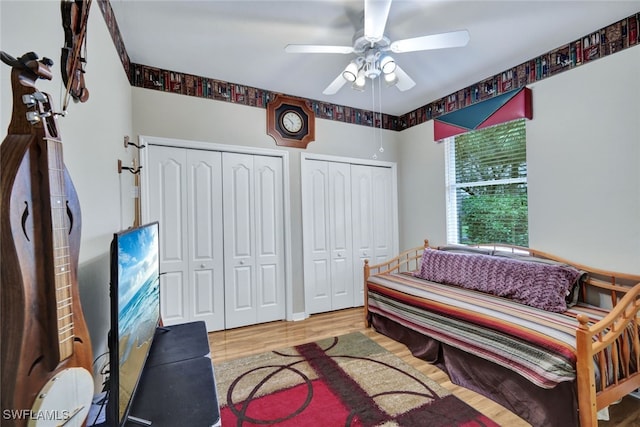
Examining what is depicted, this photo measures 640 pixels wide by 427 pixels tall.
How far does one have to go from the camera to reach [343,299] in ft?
12.3

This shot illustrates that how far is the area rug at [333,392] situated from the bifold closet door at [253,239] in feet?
2.60

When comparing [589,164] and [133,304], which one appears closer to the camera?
[133,304]

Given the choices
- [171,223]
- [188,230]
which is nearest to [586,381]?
[188,230]

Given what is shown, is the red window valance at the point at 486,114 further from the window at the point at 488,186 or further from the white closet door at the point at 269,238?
the white closet door at the point at 269,238

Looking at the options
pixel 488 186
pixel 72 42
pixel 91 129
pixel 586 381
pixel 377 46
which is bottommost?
pixel 586 381

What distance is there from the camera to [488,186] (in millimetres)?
3088

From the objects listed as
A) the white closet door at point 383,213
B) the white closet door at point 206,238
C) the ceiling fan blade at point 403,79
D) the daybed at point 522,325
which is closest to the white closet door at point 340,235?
the white closet door at point 383,213

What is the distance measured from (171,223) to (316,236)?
163 centimetres

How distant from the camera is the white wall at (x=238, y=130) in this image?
9.00 ft

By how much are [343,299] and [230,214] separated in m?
1.84

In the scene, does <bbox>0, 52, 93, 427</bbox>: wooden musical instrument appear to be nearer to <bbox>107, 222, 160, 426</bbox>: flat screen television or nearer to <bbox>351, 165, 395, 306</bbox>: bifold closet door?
<bbox>107, 222, 160, 426</bbox>: flat screen television

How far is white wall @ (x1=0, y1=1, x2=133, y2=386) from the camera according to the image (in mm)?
833

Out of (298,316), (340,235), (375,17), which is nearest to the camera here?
(375,17)

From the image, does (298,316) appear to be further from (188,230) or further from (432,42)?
(432,42)
